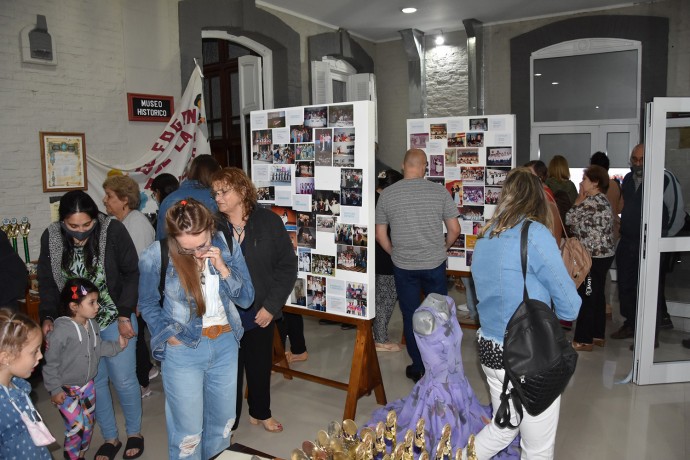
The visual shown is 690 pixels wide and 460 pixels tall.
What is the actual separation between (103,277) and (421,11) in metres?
6.32

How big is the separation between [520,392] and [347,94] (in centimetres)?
761

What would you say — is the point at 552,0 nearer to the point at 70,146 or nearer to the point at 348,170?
the point at 348,170

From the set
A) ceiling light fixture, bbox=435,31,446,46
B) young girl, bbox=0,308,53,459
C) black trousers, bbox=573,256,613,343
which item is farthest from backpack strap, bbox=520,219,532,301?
ceiling light fixture, bbox=435,31,446,46

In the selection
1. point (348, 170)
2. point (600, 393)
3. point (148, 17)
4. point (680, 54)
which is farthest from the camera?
point (680, 54)

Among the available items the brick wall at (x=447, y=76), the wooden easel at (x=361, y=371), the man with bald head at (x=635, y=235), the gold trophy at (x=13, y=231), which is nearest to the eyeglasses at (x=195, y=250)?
the wooden easel at (x=361, y=371)

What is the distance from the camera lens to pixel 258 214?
3.04 metres

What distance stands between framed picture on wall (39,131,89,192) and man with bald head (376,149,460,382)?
2.91 meters

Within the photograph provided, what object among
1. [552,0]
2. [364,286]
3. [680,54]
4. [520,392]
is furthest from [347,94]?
[520,392]

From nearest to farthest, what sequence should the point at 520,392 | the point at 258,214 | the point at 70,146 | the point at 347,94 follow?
the point at 520,392, the point at 258,214, the point at 70,146, the point at 347,94

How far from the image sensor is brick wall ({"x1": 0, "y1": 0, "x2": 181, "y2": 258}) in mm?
4652

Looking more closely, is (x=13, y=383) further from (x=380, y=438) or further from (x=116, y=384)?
(x=380, y=438)

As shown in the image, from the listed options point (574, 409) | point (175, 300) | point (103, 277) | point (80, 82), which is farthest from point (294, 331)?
point (80, 82)

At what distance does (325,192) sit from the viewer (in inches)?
143

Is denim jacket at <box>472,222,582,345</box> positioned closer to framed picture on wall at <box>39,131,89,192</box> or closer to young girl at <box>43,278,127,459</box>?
young girl at <box>43,278,127,459</box>
